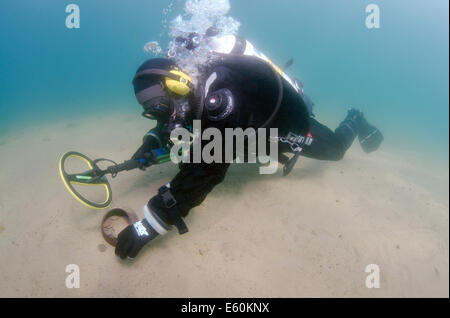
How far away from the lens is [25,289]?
2389 mm

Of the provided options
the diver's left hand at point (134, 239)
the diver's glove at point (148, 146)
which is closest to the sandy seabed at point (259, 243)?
the diver's left hand at point (134, 239)

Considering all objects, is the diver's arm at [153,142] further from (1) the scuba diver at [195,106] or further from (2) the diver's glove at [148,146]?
(1) the scuba diver at [195,106]

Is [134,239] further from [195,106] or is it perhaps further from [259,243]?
[195,106]

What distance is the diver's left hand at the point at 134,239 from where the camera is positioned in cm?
240

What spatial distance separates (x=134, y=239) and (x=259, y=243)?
121cm

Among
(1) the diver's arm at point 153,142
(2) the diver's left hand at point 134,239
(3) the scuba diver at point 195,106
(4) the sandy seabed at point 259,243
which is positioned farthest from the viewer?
(1) the diver's arm at point 153,142

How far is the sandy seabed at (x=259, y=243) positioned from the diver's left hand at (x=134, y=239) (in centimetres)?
16

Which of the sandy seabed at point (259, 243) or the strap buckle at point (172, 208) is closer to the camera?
the sandy seabed at point (259, 243)

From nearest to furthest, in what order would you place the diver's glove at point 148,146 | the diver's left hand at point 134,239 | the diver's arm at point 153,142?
the diver's left hand at point 134,239
the diver's glove at point 148,146
the diver's arm at point 153,142

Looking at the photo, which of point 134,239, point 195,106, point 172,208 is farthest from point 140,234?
point 195,106

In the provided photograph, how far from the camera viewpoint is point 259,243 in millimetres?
2592

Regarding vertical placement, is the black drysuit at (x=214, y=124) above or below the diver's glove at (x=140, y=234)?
above

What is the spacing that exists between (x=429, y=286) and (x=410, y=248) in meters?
0.75

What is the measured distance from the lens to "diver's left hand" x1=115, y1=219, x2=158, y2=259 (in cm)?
240
